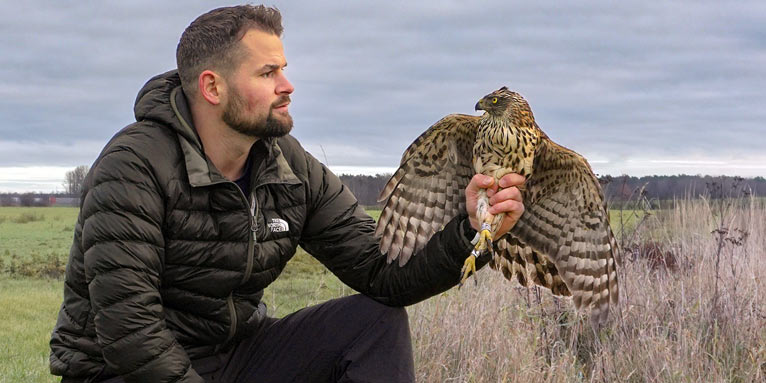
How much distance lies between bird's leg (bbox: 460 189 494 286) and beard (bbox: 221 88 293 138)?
97 centimetres

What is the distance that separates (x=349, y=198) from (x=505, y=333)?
1858mm

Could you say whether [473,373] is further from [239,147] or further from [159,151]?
[159,151]

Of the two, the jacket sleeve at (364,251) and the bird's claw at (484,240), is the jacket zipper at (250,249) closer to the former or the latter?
the jacket sleeve at (364,251)

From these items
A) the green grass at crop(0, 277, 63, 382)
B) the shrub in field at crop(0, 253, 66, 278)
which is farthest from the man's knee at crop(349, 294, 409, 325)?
the shrub in field at crop(0, 253, 66, 278)

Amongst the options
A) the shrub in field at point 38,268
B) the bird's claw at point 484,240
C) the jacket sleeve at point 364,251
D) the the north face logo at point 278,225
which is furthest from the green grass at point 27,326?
the bird's claw at point 484,240

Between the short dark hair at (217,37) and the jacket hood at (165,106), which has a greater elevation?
the short dark hair at (217,37)

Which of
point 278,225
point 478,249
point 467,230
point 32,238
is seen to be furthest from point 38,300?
point 32,238

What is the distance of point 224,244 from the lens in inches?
136

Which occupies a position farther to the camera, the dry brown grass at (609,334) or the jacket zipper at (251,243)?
the dry brown grass at (609,334)

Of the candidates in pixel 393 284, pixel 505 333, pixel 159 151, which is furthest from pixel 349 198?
pixel 505 333

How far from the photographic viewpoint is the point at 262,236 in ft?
11.8

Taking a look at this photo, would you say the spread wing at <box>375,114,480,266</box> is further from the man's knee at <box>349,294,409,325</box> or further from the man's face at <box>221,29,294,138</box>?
the man's face at <box>221,29,294,138</box>

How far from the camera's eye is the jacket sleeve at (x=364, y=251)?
3697mm

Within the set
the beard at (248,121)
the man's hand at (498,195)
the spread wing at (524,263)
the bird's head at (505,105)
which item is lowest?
the spread wing at (524,263)
